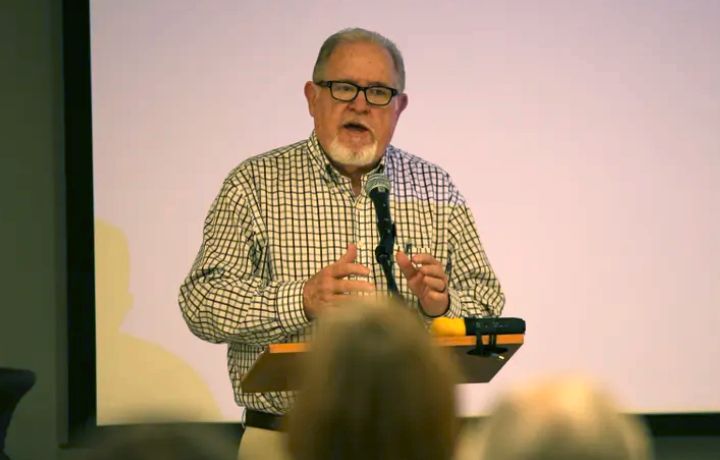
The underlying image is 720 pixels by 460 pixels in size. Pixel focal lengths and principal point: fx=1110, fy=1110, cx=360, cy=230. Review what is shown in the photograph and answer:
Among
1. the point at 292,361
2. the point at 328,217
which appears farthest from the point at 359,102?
the point at 292,361

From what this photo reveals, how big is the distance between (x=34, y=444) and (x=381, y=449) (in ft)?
11.4

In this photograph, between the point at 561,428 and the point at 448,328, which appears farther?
the point at 448,328

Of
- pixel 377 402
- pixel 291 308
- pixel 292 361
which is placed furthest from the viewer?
pixel 291 308

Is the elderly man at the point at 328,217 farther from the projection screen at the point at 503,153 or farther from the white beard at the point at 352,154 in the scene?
the projection screen at the point at 503,153

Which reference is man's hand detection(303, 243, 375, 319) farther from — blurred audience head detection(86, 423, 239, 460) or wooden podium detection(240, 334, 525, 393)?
blurred audience head detection(86, 423, 239, 460)

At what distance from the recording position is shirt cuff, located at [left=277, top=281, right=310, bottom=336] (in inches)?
114

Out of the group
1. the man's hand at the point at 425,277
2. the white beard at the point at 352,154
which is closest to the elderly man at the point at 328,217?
the white beard at the point at 352,154

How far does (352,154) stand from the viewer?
3311mm

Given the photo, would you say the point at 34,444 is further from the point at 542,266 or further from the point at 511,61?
the point at 511,61

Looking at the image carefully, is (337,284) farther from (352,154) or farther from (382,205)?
(352,154)

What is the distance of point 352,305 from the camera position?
4.79ft

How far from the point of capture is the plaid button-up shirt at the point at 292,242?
3.05m

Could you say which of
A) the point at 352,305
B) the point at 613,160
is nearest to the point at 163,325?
the point at 613,160

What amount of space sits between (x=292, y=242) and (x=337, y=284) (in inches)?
24.1
